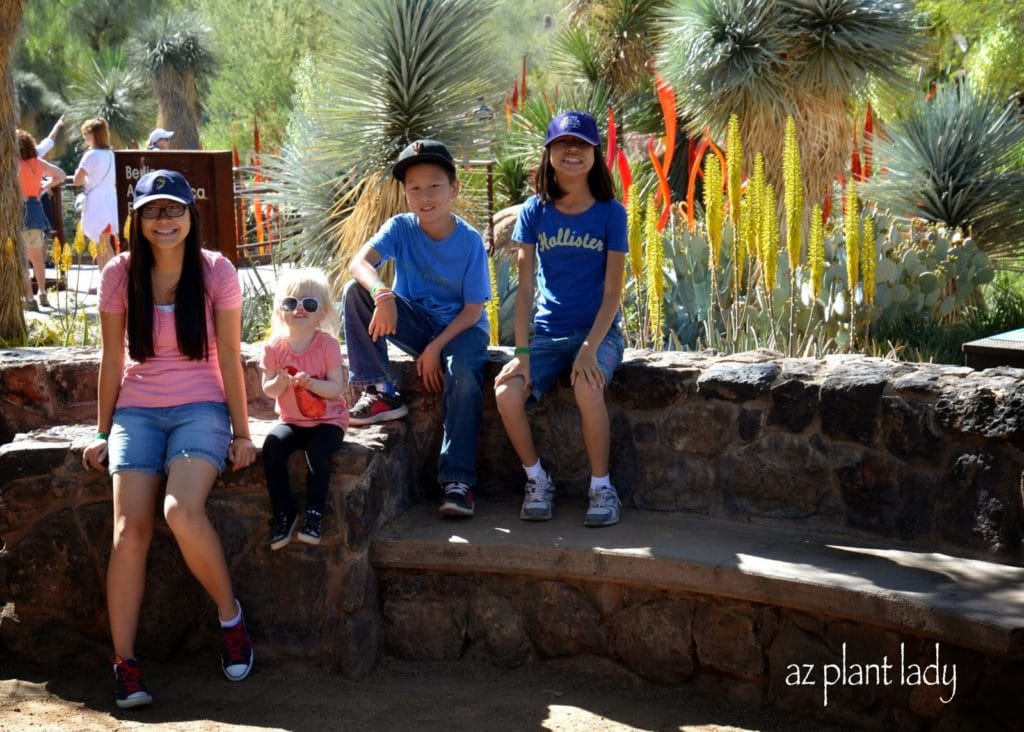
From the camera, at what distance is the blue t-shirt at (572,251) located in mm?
4238

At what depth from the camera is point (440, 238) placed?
4.42 meters

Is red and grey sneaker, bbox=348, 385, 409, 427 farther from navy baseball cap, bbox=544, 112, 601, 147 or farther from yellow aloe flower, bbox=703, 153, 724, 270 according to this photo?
yellow aloe flower, bbox=703, 153, 724, 270

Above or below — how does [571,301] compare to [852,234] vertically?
below

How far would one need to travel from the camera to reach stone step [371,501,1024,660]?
3188 mm

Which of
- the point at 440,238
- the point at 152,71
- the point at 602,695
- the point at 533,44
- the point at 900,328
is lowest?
the point at 602,695

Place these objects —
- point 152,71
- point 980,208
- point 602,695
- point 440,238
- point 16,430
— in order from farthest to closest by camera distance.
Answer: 1. point 152,71
2. point 980,208
3. point 16,430
4. point 440,238
5. point 602,695

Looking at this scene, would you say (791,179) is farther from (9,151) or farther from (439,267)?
(9,151)

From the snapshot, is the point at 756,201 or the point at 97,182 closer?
the point at 756,201

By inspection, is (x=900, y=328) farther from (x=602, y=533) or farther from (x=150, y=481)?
(x=150, y=481)

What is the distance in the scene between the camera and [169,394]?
3920 mm

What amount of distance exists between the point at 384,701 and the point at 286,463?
79 cm

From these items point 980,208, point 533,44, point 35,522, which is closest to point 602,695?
point 35,522

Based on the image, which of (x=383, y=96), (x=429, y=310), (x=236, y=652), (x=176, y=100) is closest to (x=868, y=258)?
(x=429, y=310)

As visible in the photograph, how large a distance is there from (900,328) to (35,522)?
4.14 m
